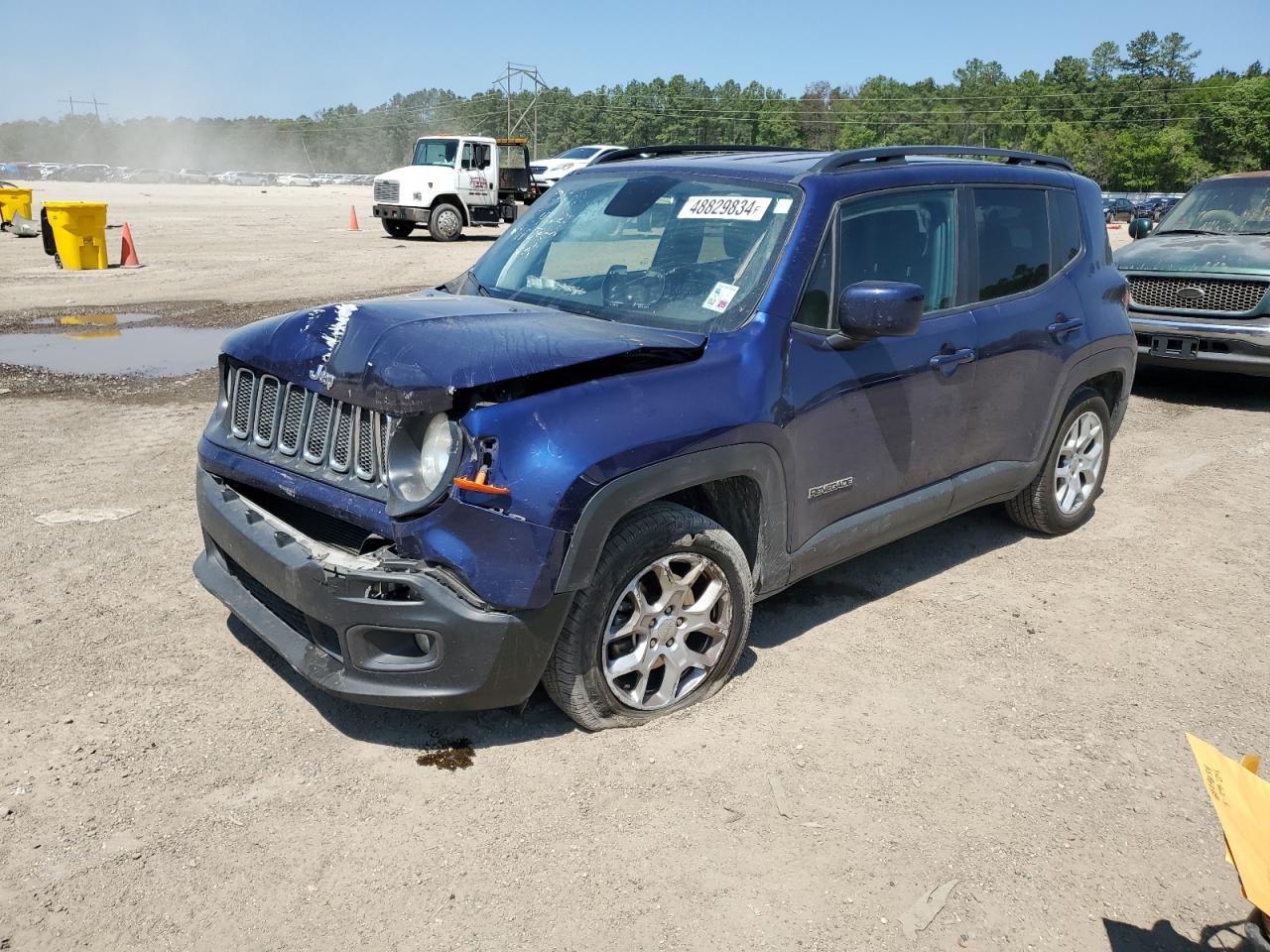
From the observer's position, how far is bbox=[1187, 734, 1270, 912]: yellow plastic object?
6.70 feet

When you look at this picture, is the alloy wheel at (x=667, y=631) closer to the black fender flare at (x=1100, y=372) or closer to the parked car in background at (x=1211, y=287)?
the black fender flare at (x=1100, y=372)

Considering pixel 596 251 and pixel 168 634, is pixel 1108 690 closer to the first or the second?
pixel 596 251

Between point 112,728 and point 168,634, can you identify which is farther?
point 168,634

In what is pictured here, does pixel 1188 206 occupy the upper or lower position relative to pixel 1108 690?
upper

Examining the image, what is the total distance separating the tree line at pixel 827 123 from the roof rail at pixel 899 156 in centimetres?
8496

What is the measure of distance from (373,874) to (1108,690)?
275 centimetres

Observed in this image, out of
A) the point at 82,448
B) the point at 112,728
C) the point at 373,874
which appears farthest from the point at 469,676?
the point at 82,448

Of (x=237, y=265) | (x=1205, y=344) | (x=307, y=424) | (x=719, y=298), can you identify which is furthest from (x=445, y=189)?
(x=307, y=424)

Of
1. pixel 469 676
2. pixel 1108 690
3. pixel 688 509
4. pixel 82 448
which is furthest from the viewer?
A: pixel 82 448

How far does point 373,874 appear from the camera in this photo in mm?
2863

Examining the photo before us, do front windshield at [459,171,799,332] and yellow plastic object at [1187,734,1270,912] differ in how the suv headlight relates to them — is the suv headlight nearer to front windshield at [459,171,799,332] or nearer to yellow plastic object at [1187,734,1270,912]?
front windshield at [459,171,799,332]

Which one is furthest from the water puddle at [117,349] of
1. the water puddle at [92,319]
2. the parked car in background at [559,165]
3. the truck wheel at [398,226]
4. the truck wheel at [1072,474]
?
the parked car in background at [559,165]

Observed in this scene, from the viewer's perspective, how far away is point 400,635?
10.4 ft

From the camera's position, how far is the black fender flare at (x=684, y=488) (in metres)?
3.10
